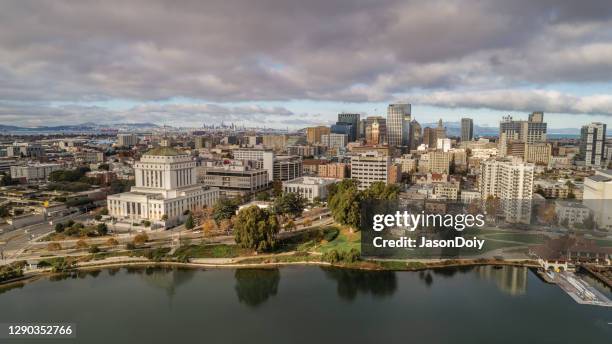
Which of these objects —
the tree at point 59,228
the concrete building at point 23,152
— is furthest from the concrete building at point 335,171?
the concrete building at point 23,152

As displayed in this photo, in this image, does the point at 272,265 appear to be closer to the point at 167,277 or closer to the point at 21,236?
the point at 167,277

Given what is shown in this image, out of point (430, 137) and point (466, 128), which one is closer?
point (430, 137)

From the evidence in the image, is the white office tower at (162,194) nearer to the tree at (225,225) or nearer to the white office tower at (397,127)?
the tree at (225,225)

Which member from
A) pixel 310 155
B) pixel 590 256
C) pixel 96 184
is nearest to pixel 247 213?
pixel 590 256

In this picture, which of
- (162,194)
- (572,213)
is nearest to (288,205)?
(162,194)

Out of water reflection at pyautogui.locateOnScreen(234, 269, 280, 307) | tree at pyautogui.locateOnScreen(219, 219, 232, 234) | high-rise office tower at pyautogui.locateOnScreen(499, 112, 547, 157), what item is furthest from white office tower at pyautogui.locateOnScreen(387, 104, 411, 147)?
water reflection at pyautogui.locateOnScreen(234, 269, 280, 307)

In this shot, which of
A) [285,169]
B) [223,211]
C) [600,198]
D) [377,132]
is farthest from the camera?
[377,132]
